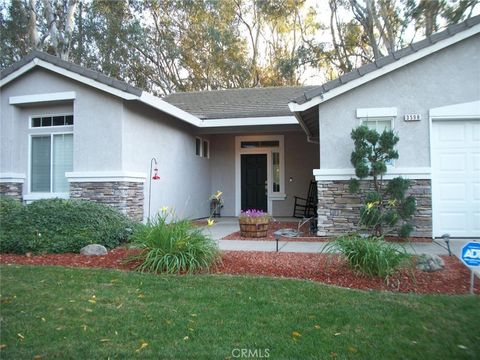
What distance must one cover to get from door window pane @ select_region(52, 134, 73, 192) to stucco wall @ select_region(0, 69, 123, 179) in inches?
19.3

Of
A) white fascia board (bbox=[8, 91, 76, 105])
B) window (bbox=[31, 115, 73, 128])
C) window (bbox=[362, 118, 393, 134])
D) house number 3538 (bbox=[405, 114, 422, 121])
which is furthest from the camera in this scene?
window (bbox=[31, 115, 73, 128])

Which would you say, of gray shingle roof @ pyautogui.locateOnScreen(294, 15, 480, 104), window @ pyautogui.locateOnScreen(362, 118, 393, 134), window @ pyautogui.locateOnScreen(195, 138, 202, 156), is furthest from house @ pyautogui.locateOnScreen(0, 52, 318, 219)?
window @ pyautogui.locateOnScreen(362, 118, 393, 134)

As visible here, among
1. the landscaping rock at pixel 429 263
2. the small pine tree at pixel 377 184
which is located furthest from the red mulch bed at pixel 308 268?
the small pine tree at pixel 377 184

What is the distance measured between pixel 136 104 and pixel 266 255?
17.2 ft

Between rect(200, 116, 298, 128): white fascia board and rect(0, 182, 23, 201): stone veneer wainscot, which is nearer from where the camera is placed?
rect(0, 182, 23, 201): stone veneer wainscot

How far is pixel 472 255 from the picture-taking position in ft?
14.9

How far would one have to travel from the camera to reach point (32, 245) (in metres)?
6.69

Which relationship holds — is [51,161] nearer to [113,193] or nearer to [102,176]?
[102,176]

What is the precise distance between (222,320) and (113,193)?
5.95 meters

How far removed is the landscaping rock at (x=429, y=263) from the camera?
17.9 ft

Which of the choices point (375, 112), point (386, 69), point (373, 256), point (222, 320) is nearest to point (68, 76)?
point (375, 112)

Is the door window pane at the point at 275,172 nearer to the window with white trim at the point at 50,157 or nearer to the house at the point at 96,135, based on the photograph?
the house at the point at 96,135

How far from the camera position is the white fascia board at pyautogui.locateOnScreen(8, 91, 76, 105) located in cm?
950

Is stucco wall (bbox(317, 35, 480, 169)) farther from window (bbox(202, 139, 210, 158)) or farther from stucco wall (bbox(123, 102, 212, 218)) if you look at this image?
window (bbox(202, 139, 210, 158))
